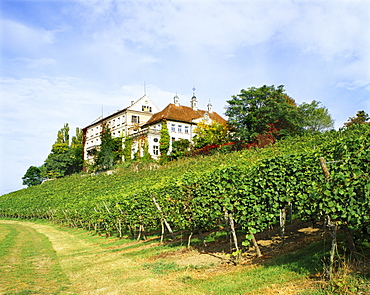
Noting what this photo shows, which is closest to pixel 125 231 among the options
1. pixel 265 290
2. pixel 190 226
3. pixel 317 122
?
pixel 190 226

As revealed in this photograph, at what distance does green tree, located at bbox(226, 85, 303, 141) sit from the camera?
32.1 metres

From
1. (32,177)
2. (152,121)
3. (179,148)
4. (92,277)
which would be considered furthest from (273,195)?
(32,177)

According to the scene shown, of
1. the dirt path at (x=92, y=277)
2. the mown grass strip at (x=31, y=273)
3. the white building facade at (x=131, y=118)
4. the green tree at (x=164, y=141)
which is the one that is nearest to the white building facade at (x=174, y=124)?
the green tree at (x=164, y=141)

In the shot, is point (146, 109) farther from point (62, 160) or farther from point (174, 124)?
point (62, 160)

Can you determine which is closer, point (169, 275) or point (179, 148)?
point (169, 275)

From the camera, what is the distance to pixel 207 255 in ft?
29.1

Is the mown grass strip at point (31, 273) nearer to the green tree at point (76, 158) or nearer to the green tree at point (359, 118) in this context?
the green tree at point (359, 118)

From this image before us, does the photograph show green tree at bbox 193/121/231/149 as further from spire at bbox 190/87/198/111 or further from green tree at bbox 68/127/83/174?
green tree at bbox 68/127/83/174

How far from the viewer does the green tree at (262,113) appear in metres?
32.1

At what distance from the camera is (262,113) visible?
110 ft

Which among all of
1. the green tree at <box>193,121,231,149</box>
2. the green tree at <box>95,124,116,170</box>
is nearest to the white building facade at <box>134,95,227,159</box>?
the green tree at <box>95,124,116,170</box>

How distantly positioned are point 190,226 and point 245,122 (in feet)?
86.9

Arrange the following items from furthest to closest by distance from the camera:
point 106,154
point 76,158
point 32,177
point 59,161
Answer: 1. point 32,177
2. point 76,158
3. point 59,161
4. point 106,154

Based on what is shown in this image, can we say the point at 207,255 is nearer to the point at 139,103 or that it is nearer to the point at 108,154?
the point at 108,154
